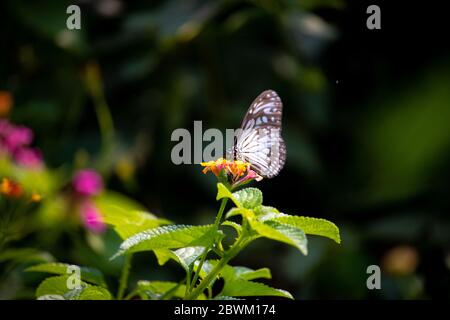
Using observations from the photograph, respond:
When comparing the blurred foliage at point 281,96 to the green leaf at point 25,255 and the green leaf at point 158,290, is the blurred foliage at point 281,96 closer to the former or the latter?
the green leaf at point 25,255

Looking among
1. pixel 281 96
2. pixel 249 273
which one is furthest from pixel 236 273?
pixel 281 96

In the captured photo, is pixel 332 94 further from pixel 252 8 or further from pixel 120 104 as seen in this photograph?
pixel 120 104

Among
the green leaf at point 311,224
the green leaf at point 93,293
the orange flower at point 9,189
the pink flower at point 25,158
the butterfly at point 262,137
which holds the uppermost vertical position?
the pink flower at point 25,158

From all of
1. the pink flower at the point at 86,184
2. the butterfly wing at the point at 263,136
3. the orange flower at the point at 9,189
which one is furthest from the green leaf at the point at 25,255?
Result: the pink flower at the point at 86,184

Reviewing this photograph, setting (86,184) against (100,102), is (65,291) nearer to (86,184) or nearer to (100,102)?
(86,184)
